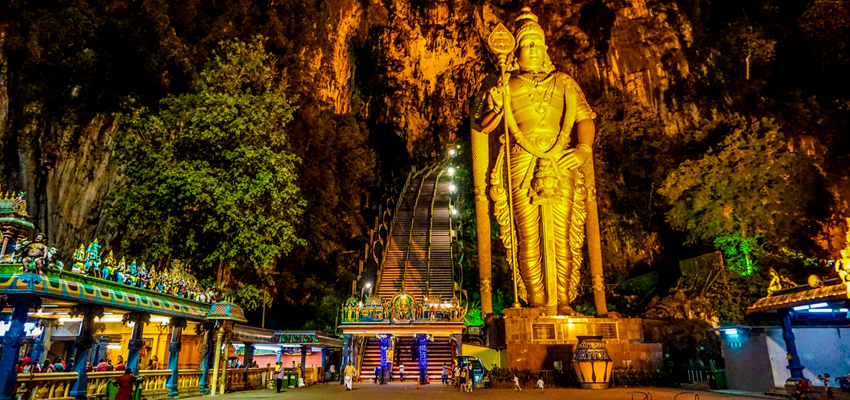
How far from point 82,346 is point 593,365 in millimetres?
8368

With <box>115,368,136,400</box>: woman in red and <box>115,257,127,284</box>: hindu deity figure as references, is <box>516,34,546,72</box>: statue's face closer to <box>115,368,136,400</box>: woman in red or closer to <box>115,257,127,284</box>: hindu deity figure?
<box>115,257,127,284</box>: hindu deity figure

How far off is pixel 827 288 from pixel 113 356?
14855 mm

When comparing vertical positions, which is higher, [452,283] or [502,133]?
[502,133]

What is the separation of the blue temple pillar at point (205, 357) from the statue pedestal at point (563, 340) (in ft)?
20.3

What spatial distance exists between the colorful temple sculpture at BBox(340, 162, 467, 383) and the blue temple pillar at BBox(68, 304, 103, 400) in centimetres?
693

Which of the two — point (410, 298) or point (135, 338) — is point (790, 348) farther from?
point (135, 338)

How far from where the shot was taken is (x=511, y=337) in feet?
34.9

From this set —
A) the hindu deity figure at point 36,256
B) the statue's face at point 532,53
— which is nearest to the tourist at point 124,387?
the hindu deity figure at point 36,256

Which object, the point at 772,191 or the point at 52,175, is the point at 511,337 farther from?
the point at 52,175

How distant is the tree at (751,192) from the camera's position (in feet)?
45.6

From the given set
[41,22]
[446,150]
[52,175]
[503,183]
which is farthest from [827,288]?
[446,150]

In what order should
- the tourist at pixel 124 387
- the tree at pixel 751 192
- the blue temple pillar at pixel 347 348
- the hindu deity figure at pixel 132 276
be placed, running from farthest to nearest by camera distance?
the tree at pixel 751 192 < the blue temple pillar at pixel 347 348 < the hindu deity figure at pixel 132 276 < the tourist at pixel 124 387

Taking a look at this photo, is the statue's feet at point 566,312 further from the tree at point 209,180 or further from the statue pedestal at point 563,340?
the tree at point 209,180

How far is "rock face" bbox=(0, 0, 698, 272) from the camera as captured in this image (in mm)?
12828
